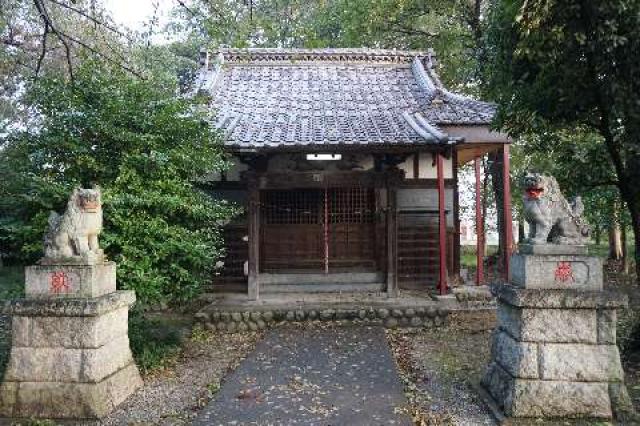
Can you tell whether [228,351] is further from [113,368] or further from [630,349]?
[630,349]

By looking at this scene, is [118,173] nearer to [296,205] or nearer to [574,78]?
[296,205]

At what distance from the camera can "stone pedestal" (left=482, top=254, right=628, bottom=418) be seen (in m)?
5.11

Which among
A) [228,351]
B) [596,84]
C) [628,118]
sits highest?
[596,84]

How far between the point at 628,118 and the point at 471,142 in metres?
5.10

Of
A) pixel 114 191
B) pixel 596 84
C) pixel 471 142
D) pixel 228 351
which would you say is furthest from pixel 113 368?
pixel 471 142

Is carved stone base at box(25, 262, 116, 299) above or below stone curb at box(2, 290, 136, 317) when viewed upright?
above

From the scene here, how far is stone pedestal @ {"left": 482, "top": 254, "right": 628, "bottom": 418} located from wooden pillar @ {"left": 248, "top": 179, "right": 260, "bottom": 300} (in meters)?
6.66

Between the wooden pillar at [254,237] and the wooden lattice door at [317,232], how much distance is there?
3.08 feet

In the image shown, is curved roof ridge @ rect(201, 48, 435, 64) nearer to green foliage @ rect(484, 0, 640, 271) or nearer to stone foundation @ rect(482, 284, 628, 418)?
green foliage @ rect(484, 0, 640, 271)

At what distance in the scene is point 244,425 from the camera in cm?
518

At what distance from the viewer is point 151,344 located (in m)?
7.62

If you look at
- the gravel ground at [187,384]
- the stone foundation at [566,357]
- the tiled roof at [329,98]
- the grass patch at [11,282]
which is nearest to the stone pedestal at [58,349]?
the gravel ground at [187,384]

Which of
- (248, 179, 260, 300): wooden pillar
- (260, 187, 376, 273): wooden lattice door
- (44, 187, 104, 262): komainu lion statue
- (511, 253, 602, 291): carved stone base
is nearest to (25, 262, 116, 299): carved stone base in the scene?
(44, 187, 104, 262): komainu lion statue

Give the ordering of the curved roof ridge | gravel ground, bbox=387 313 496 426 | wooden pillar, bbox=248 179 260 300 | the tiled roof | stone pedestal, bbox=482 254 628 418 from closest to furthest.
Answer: stone pedestal, bbox=482 254 628 418 → gravel ground, bbox=387 313 496 426 → the tiled roof → wooden pillar, bbox=248 179 260 300 → the curved roof ridge
